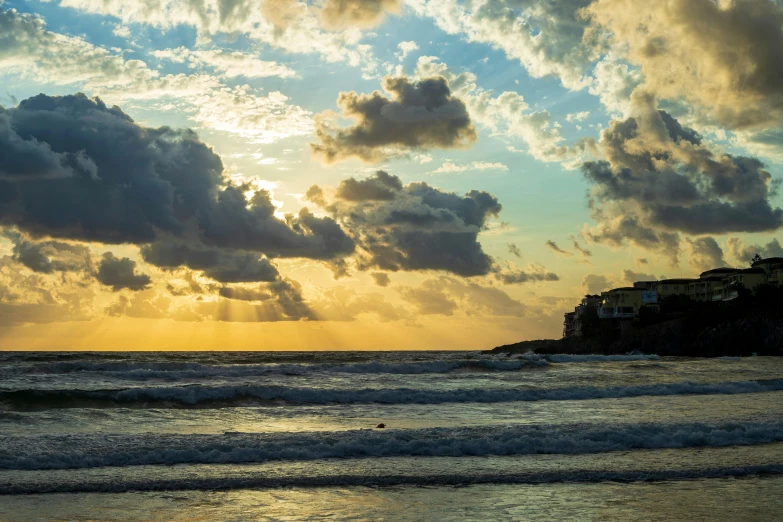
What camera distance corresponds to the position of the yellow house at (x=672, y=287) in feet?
419

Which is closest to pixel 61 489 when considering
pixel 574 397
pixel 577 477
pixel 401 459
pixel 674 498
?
pixel 401 459

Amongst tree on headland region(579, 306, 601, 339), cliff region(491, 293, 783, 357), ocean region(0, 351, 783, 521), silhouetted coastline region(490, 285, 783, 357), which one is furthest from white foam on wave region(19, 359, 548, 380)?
tree on headland region(579, 306, 601, 339)

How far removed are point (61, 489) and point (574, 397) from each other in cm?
2513

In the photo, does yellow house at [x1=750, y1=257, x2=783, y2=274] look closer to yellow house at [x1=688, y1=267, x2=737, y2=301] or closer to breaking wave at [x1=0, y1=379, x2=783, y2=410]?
yellow house at [x1=688, y1=267, x2=737, y2=301]

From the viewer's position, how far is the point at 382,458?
1605 centimetres

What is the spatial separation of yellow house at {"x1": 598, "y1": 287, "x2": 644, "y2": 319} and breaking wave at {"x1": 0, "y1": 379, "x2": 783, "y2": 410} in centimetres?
9072

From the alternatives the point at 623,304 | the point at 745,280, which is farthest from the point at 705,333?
the point at 623,304

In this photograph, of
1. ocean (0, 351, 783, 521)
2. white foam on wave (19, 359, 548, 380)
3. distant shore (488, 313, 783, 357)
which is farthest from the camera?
distant shore (488, 313, 783, 357)

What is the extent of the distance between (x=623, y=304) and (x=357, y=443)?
11662cm

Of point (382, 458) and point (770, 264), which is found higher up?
point (770, 264)

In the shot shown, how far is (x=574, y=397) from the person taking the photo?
106 feet

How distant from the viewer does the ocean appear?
11.5 m

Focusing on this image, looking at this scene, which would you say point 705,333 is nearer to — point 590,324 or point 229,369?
point 590,324

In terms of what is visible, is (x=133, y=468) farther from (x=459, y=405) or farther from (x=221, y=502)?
(x=459, y=405)
